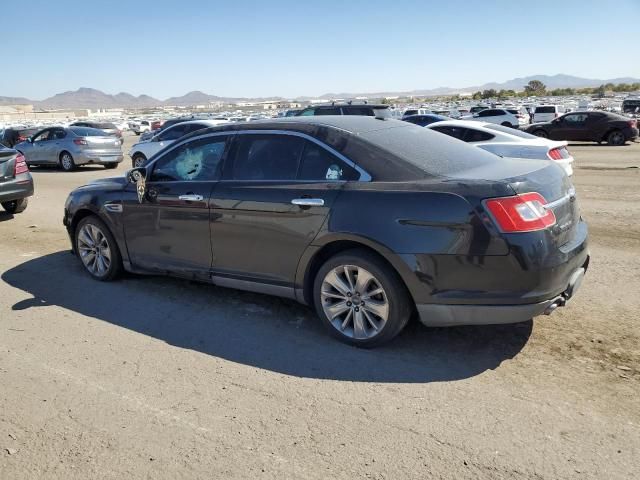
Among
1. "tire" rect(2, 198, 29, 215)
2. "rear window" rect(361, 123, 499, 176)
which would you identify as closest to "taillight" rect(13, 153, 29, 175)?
"tire" rect(2, 198, 29, 215)

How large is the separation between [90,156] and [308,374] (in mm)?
16568

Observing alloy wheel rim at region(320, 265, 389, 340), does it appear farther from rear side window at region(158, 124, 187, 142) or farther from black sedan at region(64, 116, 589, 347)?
rear side window at region(158, 124, 187, 142)

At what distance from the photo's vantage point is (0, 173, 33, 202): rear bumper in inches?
387

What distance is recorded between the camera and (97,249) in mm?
6156

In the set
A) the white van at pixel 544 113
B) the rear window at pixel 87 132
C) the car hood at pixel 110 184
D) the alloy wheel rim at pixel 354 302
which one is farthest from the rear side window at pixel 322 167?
the white van at pixel 544 113

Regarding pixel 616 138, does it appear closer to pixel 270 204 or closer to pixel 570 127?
pixel 570 127

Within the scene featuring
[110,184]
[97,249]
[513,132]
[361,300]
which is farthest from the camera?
[513,132]

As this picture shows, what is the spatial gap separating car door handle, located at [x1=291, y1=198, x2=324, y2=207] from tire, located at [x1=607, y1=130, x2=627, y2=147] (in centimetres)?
2238

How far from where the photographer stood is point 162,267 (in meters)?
5.48

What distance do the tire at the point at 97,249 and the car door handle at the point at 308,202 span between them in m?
2.48

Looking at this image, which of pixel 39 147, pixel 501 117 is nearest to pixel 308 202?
pixel 39 147

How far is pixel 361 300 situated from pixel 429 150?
51.1 inches

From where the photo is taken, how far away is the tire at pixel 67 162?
1872 cm

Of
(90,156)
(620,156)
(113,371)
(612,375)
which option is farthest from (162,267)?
(620,156)
